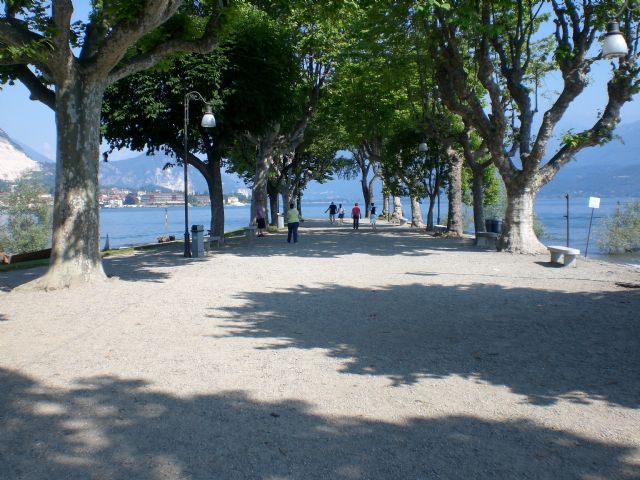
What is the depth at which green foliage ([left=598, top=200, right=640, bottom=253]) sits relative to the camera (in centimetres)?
5166

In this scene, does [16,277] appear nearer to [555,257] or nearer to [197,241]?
[197,241]

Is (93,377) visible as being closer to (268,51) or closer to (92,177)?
(92,177)

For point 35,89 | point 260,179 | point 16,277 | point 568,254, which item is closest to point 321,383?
point 35,89

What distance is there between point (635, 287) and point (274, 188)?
124ft

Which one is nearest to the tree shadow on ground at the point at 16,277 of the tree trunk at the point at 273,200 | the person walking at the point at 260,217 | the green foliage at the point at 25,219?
the person walking at the point at 260,217

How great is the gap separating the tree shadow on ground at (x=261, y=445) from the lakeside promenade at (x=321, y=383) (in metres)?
0.02

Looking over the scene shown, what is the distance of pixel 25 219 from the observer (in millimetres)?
59125

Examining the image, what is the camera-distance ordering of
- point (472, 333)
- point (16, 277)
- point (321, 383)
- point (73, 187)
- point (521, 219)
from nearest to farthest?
point (321, 383) < point (472, 333) < point (73, 187) < point (16, 277) < point (521, 219)

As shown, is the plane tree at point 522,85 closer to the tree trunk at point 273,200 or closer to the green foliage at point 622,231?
the tree trunk at point 273,200

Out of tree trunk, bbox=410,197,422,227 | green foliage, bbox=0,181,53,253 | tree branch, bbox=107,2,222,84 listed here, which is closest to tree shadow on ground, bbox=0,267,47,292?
tree branch, bbox=107,2,222,84

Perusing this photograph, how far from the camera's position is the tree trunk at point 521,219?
57.8ft

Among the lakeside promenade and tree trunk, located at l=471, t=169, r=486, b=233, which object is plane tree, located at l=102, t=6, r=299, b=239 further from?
the lakeside promenade

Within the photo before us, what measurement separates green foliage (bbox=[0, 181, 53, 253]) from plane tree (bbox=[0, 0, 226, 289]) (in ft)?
170

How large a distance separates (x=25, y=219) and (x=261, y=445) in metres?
63.1
